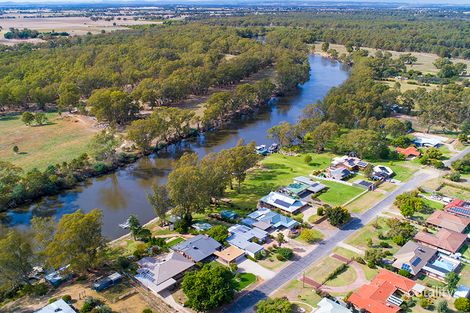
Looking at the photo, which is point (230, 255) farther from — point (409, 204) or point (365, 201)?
point (409, 204)

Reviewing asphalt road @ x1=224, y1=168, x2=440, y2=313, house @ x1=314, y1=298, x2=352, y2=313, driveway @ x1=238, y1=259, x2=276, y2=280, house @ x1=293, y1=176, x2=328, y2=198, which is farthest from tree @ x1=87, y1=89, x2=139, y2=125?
house @ x1=314, y1=298, x2=352, y2=313

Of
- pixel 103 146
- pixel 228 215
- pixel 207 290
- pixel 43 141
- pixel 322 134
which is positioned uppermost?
pixel 322 134

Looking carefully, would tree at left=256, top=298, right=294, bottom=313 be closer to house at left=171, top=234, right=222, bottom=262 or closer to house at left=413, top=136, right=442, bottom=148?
house at left=171, top=234, right=222, bottom=262

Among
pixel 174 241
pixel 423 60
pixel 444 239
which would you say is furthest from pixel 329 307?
pixel 423 60

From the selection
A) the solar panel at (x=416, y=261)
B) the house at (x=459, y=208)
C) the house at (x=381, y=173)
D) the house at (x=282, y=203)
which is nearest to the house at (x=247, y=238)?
the house at (x=282, y=203)

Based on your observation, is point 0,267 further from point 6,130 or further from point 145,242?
point 6,130

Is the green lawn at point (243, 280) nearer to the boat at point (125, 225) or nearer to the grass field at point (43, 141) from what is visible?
the boat at point (125, 225)
